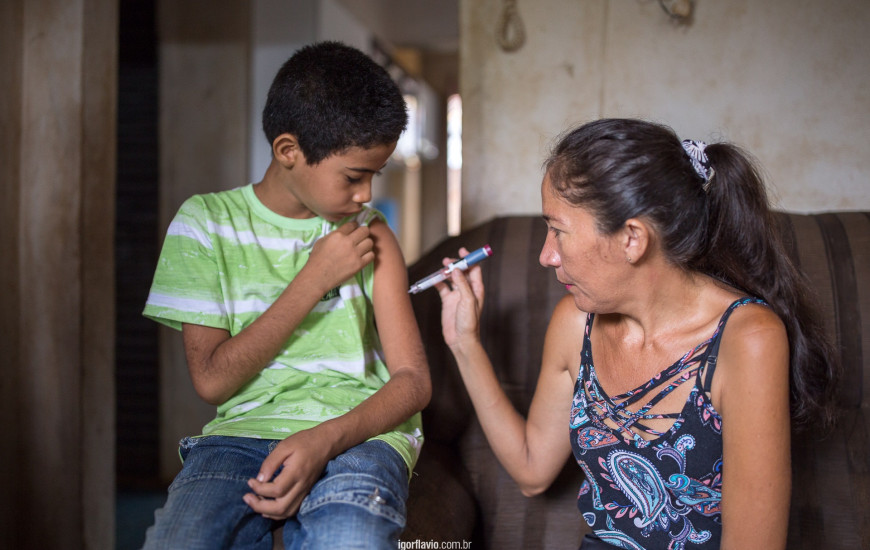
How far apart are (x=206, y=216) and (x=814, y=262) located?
4.63 ft

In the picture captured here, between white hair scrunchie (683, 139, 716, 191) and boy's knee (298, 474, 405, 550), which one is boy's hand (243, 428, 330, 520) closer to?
boy's knee (298, 474, 405, 550)

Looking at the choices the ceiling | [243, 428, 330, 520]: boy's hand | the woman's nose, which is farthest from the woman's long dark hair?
→ the ceiling

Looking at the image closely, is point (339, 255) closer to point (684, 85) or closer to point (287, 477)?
point (287, 477)

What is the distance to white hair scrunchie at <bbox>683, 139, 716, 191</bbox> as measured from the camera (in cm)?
123

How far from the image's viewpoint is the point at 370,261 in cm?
146

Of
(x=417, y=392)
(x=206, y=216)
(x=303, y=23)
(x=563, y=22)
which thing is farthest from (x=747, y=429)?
(x=303, y=23)

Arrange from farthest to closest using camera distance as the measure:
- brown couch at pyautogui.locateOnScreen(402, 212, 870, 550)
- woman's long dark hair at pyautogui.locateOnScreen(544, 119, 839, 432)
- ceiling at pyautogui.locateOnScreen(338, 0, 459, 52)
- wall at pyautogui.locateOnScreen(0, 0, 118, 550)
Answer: ceiling at pyautogui.locateOnScreen(338, 0, 459, 52) < wall at pyautogui.locateOnScreen(0, 0, 118, 550) < brown couch at pyautogui.locateOnScreen(402, 212, 870, 550) < woman's long dark hair at pyautogui.locateOnScreen(544, 119, 839, 432)

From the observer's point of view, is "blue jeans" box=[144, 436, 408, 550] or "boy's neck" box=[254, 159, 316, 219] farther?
"boy's neck" box=[254, 159, 316, 219]

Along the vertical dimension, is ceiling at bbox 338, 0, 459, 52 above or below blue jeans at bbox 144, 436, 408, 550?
above

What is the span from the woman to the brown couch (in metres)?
0.26

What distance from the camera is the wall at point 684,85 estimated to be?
2.27 meters

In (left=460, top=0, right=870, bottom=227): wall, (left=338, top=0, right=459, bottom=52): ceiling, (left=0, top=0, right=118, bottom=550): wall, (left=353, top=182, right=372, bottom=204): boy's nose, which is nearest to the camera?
(left=353, top=182, right=372, bottom=204): boy's nose

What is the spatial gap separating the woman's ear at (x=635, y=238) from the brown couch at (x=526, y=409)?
59 centimetres

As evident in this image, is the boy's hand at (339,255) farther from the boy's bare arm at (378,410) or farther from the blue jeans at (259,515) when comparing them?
the blue jeans at (259,515)
